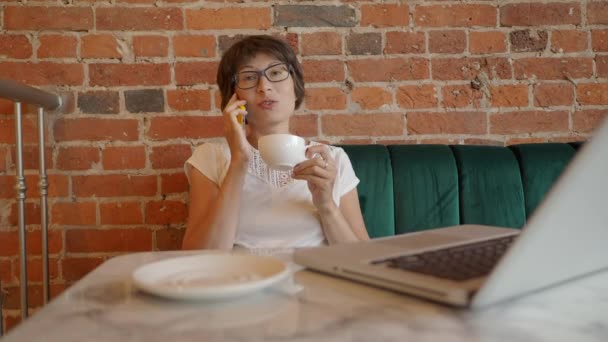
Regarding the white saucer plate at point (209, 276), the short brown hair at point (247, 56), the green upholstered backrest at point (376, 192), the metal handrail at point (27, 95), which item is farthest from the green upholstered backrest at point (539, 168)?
the metal handrail at point (27, 95)

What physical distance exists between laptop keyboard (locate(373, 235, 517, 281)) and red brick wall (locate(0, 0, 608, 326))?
1.05 m

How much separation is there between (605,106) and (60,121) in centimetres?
180

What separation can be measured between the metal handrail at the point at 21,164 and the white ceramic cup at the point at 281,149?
65cm

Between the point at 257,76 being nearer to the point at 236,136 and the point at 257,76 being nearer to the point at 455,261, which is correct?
the point at 236,136

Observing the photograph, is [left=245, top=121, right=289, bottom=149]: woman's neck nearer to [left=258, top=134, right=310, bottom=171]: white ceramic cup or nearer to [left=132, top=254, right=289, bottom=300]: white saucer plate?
[left=258, top=134, right=310, bottom=171]: white ceramic cup

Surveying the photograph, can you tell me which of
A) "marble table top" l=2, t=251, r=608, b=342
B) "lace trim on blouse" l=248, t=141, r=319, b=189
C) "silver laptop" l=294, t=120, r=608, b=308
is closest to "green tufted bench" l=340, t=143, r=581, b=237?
"lace trim on blouse" l=248, t=141, r=319, b=189

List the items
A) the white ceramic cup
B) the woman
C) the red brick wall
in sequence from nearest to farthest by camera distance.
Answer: the white ceramic cup, the woman, the red brick wall

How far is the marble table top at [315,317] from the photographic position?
16.8 inches

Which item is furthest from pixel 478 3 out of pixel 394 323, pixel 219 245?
pixel 394 323

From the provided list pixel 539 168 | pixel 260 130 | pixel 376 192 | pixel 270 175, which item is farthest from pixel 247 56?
pixel 539 168

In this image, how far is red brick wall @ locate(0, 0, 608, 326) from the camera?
162 cm

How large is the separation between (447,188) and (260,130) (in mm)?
565

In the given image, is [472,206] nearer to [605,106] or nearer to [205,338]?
[605,106]

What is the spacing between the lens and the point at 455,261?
1.94ft
